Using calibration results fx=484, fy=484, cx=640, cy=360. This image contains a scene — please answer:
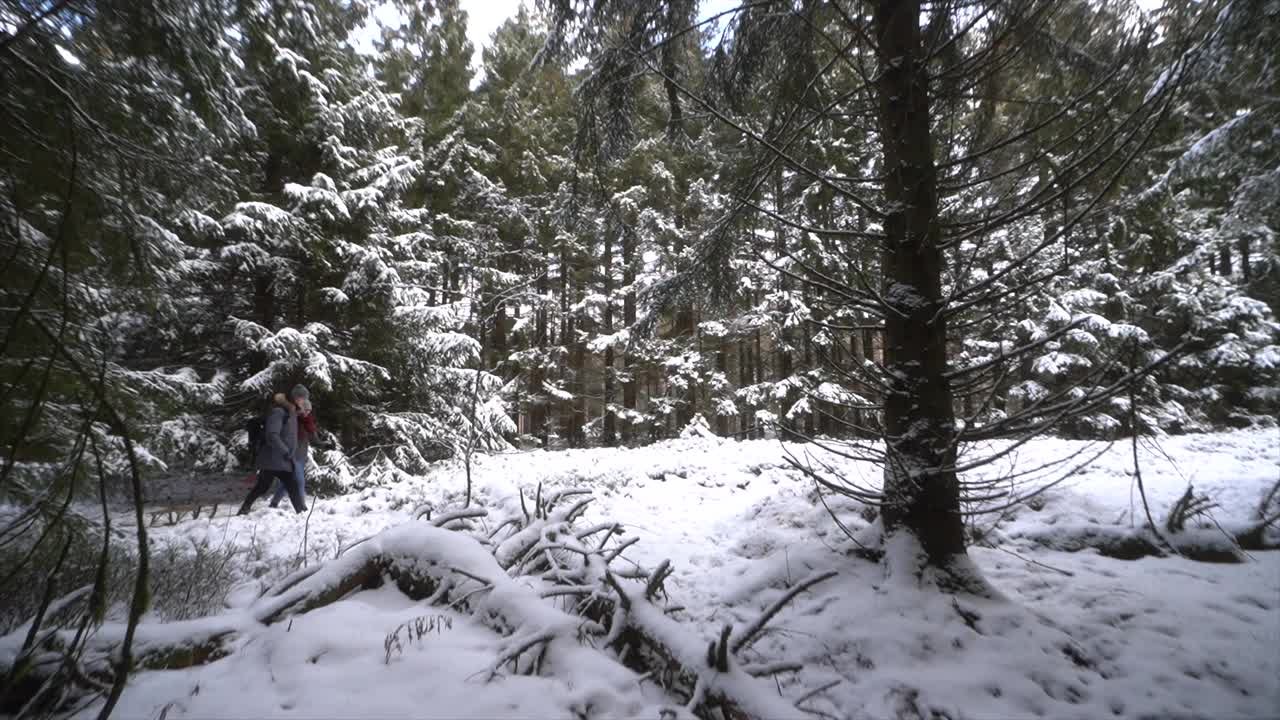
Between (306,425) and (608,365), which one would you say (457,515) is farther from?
(608,365)

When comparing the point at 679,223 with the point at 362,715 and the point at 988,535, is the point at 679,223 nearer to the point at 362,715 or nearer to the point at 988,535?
the point at 988,535

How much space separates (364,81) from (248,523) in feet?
26.6

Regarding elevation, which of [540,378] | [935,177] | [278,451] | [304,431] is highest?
[935,177]

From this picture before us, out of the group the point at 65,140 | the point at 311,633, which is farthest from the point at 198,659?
the point at 65,140

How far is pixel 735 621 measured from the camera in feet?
10.0

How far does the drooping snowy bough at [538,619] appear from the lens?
1846 mm

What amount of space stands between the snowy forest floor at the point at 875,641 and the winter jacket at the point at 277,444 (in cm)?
158

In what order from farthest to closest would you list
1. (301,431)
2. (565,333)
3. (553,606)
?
(565,333), (301,431), (553,606)

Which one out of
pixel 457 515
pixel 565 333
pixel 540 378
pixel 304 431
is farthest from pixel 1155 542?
pixel 565 333

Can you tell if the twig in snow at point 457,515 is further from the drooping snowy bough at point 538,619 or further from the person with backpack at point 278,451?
the person with backpack at point 278,451

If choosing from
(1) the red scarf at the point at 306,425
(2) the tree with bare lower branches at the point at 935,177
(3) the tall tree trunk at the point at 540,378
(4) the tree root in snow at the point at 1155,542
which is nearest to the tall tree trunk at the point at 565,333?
(3) the tall tree trunk at the point at 540,378

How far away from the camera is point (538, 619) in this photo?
2.13 meters

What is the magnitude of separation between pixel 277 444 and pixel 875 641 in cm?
696

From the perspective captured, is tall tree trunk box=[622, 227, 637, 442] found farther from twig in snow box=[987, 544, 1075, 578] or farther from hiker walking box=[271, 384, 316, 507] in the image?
twig in snow box=[987, 544, 1075, 578]
